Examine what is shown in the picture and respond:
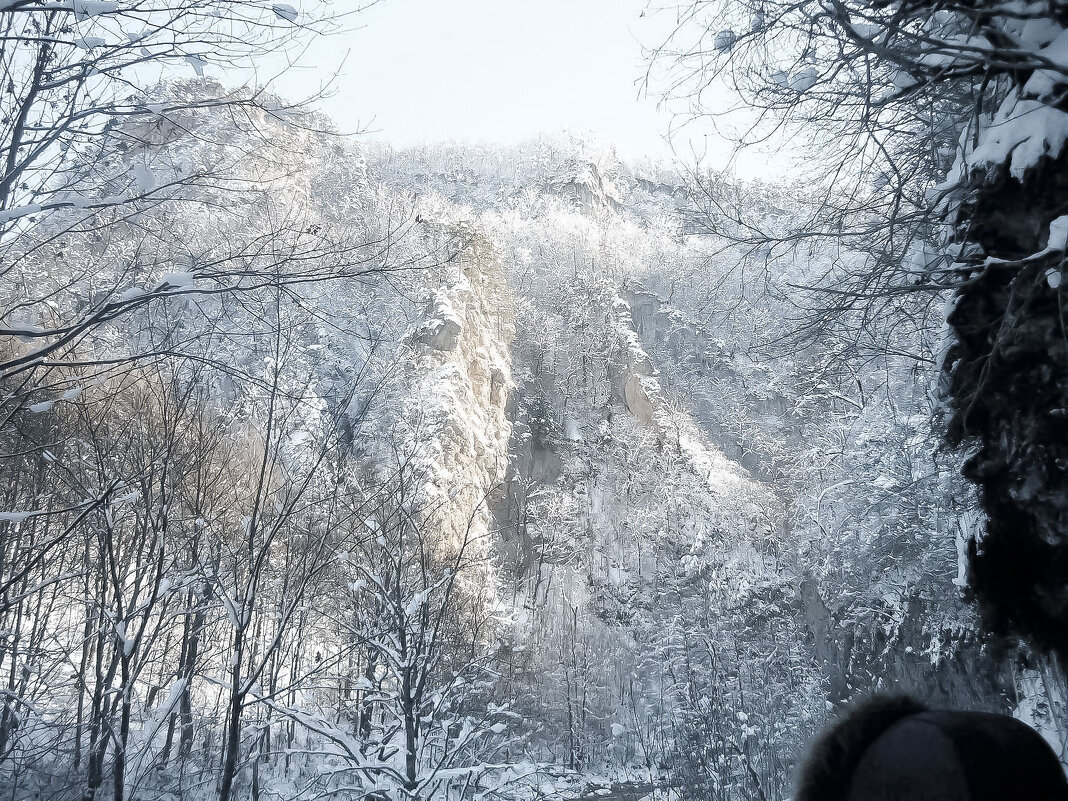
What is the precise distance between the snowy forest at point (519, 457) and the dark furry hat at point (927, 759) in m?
0.18

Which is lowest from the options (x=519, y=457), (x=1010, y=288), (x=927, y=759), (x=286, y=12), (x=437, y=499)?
(x=927, y=759)

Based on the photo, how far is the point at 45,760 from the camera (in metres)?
9.69

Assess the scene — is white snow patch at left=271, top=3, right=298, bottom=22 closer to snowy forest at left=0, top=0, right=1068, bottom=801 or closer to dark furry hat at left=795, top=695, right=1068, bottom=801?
snowy forest at left=0, top=0, right=1068, bottom=801

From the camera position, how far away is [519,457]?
1545 inches

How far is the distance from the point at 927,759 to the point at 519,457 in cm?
3853

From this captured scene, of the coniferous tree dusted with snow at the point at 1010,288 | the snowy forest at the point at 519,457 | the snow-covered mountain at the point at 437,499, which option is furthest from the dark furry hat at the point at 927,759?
the snow-covered mountain at the point at 437,499

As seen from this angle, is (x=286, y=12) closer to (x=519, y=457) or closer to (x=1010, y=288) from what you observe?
(x=1010, y=288)

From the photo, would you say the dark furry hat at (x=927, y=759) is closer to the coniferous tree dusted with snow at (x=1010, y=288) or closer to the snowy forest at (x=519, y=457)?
the snowy forest at (x=519, y=457)

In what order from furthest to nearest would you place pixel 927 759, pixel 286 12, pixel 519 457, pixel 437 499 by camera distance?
pixel 519 457 → pixel 437 499 → pixel 286 12 → pixel 927 759

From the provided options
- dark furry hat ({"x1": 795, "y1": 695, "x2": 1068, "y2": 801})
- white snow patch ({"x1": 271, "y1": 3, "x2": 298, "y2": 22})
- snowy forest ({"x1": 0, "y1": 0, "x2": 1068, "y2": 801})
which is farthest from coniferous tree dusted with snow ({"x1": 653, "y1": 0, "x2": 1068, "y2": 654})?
white snow patch ({"x1": 271, "y1": 3, "x2": 298, "y2": 22})

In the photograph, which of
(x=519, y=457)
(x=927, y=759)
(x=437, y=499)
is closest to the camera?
(x=927, y=759)

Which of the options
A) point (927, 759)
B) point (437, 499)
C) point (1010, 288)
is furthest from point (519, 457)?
point (927, 759)

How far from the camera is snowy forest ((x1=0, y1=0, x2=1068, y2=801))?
221cm

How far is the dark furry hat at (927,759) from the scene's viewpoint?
84cm
